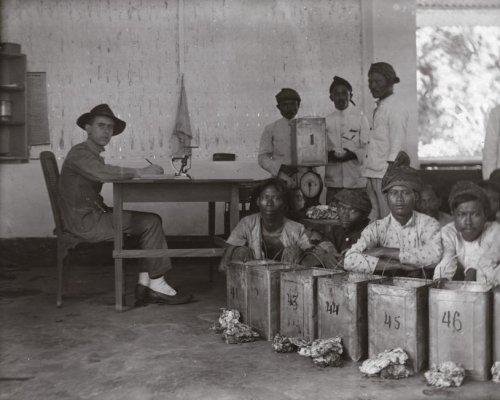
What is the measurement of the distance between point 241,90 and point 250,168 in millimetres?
1051

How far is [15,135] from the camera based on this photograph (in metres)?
7.37

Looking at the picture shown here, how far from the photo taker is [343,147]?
6258 millimetres

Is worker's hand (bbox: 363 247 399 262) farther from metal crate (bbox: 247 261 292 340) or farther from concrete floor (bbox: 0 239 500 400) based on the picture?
concrete floor (bbox: 0 239 500 400)

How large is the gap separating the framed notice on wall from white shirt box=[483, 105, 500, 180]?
5.36 metres

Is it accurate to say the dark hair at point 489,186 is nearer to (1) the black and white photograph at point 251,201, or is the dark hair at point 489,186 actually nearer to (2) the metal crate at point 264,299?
(1) the black and white photograph at point 251,201

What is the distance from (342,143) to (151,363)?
382 cm

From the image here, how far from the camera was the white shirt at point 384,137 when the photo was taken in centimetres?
533

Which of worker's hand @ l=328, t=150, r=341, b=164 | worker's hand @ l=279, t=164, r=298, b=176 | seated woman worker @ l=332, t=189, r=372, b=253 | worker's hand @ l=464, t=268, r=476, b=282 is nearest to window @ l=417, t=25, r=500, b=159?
worker's hand @ l=328, t=150, r=341, b=164

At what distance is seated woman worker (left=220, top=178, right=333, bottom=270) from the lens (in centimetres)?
434

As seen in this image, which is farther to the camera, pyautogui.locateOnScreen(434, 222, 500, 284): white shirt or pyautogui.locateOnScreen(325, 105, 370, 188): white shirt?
pyautogui.locateOnScreen(325, 105, 370, 188): white shirt

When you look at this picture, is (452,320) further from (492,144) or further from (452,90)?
(452,90)

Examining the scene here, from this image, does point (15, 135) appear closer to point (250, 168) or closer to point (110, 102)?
point (110, 102)

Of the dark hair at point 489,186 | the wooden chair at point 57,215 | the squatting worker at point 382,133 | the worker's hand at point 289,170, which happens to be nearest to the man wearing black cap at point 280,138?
the worker's hand at point 289,170

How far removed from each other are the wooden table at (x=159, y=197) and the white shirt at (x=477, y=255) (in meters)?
1.66
